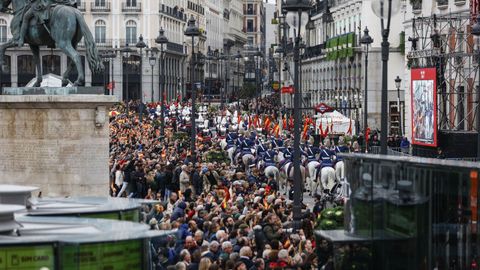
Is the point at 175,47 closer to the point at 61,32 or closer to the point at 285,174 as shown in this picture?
the point at 285,174

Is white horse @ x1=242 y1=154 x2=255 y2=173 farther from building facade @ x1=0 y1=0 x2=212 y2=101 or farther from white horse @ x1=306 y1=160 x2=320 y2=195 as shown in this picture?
building facade @ x1=0 y1=0 x2=212 y2=101

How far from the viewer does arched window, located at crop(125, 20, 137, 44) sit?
12631 cm

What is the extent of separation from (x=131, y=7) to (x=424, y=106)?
82646 millimetres

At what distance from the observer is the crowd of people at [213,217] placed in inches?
656

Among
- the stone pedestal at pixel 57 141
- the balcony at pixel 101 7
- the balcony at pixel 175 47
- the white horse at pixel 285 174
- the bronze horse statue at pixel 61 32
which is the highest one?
the balcony at pixel 101 7

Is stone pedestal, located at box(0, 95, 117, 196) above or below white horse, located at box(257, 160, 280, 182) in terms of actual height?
above

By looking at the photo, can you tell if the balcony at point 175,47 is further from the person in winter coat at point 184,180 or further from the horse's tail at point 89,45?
the horse's tail at point 89,45

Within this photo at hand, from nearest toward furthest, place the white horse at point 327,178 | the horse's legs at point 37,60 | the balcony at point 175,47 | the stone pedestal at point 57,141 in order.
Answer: the stone pedestal at point 57,141 < the horse's legs at point 37,60 < the white horse at point 327,178 < the balcony at point 175,47

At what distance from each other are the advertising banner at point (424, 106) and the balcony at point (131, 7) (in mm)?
80596

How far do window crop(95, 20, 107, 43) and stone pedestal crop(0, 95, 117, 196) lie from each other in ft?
332

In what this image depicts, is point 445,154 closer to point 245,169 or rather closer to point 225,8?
point 245,169

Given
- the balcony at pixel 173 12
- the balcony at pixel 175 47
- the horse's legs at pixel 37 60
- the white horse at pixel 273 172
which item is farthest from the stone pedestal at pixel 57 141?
the balcony at pixel 175 47

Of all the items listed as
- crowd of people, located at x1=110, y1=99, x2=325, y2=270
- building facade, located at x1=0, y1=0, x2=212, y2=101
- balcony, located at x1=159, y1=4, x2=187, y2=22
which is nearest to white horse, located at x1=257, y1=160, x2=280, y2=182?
crowd of people, located at x1=110, y1=99, x2=325, y2=270

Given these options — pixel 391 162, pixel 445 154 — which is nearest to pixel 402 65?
pixel 445 154
